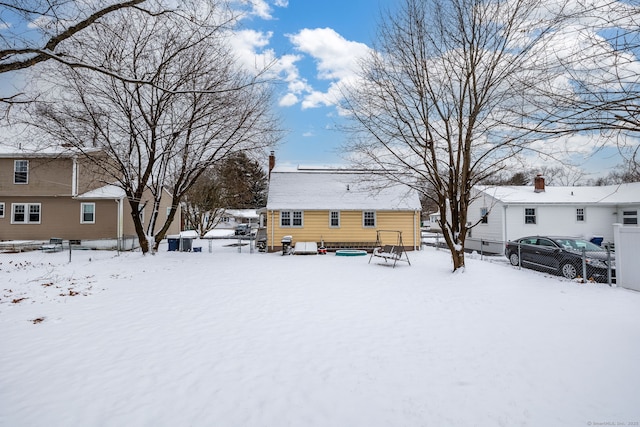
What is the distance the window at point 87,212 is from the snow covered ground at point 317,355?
541 inches

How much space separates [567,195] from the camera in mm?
23203

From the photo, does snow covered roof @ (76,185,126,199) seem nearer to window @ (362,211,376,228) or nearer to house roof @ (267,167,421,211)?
house roof @ (267,167,421,211)

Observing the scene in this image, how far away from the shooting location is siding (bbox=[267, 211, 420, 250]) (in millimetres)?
20417

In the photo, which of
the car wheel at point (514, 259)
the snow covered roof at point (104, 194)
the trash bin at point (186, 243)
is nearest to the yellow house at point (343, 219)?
the trash bin at point (186, 243)

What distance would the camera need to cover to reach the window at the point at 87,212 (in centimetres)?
2117

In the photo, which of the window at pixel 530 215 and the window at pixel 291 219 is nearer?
the window at pixel 291 219

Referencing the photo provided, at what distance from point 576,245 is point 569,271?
6.74 feet

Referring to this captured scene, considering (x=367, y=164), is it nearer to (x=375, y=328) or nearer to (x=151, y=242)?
(x=375, y=328)

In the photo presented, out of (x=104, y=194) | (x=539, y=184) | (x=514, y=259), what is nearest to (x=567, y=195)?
(x=539, y=184)

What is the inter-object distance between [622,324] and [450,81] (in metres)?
8.80

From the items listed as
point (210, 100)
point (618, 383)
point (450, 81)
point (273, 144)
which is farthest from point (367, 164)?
point (618, 383)

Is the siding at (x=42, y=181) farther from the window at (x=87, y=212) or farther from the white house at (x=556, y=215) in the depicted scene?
the white house at (x=556, y=215)

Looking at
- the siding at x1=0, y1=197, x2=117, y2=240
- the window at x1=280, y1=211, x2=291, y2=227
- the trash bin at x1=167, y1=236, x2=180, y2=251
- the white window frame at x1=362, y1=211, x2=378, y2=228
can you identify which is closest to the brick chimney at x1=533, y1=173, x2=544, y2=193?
the white window frame at x1=362, y1=211, x2=378, y2=228

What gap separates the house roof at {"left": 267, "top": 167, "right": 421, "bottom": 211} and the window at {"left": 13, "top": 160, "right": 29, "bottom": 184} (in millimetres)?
15659
